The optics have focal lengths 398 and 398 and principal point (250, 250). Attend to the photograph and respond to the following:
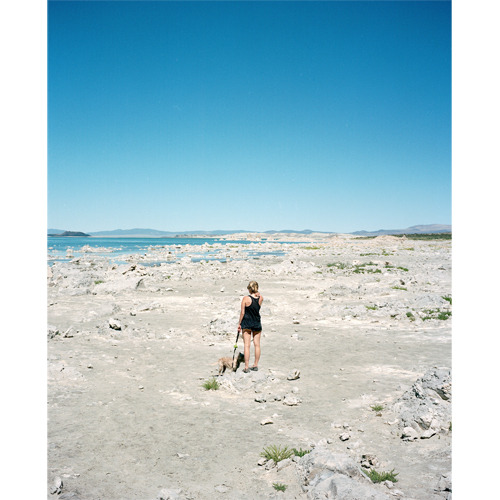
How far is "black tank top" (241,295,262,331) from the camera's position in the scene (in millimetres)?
9141

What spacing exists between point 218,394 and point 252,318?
1.87m

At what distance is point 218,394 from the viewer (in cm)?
823

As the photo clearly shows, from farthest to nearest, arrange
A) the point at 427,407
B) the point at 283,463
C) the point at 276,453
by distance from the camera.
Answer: the point at 427,407 < the point at 276,453 < the point at 283,463

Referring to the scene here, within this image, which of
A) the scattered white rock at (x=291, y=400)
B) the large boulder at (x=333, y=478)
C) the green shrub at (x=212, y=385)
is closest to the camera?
the large boulder at (x=333, y=478)

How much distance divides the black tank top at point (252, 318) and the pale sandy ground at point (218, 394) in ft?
3.50

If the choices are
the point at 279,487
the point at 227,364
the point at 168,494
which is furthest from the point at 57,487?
the point at 227,364

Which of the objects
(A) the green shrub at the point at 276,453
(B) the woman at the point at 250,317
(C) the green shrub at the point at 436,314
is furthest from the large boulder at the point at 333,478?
(C) the green shrub at the point at 436,314

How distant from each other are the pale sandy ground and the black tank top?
3.50ft

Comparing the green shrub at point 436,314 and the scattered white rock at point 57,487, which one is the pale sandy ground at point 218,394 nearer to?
the scattered white rock at point 57,487

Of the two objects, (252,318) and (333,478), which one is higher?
(252,318)

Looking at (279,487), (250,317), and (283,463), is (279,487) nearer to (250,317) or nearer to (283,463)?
(283,463)

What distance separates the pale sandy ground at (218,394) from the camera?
5203 mm

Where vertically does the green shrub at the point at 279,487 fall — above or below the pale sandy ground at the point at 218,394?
above
